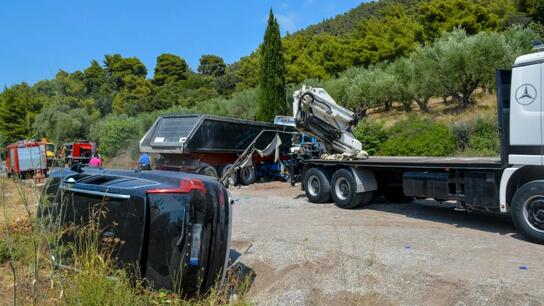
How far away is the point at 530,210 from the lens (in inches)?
269

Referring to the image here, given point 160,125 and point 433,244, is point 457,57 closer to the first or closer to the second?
point 160,125

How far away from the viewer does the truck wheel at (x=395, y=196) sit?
11.4m

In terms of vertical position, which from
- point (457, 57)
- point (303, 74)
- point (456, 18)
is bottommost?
point (457, 57)

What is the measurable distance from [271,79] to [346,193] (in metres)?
16.2

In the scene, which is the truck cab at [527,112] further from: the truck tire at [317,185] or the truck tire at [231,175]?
the truck tire at [231,175]

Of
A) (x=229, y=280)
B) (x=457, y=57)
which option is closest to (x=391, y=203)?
(x=229, y=280)

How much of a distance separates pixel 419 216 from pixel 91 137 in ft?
113

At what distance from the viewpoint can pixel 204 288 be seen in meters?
4.43

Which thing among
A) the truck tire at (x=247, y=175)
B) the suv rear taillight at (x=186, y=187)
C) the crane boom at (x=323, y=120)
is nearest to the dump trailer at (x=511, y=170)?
the crane boom at (x=323, y=120)

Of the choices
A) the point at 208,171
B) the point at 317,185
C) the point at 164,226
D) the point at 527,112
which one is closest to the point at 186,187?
the point at 164,226

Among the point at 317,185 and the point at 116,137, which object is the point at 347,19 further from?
the point at 317,185

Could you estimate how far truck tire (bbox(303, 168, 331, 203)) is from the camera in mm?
11492

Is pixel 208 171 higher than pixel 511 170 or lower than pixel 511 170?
lower

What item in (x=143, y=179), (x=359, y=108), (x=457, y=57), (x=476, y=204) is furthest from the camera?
(x=359, y=108)
